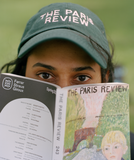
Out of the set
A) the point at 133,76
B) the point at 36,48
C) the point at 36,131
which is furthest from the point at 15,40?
the point at 36,131

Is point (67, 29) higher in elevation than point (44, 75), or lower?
higher

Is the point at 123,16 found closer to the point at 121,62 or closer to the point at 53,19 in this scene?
the point at 121,62

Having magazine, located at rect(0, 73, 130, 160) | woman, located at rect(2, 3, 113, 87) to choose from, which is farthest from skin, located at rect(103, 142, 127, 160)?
woman, located at rect(2, 3, 113, 87)

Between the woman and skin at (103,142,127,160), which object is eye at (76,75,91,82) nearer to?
the woman

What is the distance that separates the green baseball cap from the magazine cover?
0.16m

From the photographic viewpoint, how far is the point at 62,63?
70 centimetres

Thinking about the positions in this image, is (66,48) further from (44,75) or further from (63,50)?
(44,75)

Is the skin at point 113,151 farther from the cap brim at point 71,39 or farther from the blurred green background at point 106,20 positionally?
the blurred green background at point 106,20

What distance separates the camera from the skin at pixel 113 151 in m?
0.60

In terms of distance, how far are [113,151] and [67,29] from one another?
1.54 feet

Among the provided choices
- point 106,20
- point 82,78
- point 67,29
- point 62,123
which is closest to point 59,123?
point 62,123

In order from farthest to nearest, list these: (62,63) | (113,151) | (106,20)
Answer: (106,20) → (62,63) → (113,151)

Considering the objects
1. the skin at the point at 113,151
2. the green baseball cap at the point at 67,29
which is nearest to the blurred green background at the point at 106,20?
the green baseball cap at the point at 67,29

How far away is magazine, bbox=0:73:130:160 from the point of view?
604 millimetres
